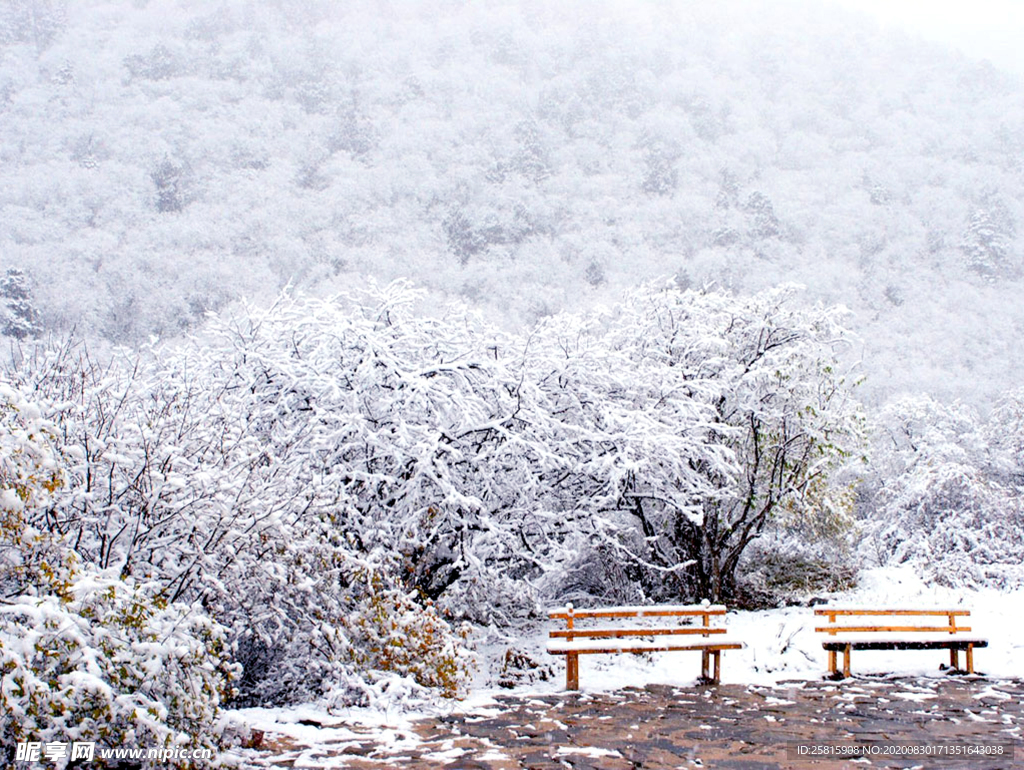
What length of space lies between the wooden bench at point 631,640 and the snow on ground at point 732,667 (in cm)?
30

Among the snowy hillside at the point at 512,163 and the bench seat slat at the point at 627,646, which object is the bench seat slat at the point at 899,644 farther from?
the snowy hillside at the point at 512,163

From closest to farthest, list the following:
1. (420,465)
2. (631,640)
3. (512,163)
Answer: (631,640), (420,465), (512,163)

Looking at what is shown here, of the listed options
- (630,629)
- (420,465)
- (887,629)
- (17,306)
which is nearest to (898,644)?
(887,629)

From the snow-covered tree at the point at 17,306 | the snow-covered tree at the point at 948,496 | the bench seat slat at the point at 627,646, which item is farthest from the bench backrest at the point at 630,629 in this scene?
the snow-covered tree at the point at 17,306

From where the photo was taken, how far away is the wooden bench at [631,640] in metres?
8.34

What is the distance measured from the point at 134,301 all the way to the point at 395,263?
43.9 feet

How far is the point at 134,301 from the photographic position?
3738cm

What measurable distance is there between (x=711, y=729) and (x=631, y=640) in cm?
225

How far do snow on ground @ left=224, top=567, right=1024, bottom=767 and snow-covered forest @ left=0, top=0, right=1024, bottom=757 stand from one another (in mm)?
492

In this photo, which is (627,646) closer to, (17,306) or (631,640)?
(631,640)

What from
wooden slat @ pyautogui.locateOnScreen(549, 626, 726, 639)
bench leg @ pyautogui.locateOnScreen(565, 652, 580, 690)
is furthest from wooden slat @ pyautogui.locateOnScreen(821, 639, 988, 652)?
bench leg @ pyautogui.locateOnScreen(565, 652, 580, 690)

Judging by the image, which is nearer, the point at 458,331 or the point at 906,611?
the point at 906,611

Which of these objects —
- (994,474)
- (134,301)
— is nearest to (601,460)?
(994,474)

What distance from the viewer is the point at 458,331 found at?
1122 cm
